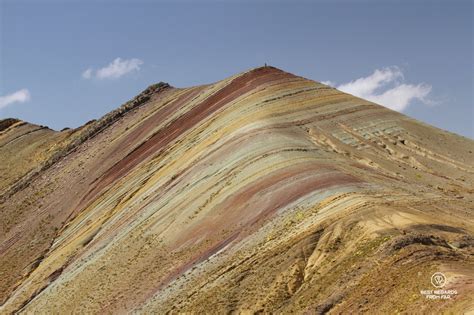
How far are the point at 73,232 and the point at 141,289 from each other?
16355 mm

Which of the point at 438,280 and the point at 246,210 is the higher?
the point at 246,210

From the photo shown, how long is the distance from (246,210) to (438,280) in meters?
13.3

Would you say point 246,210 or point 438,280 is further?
point 246,210

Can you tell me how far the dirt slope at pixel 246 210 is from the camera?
68.9ft

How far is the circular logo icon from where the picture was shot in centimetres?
1762

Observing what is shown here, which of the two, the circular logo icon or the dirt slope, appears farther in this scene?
the dirt slope

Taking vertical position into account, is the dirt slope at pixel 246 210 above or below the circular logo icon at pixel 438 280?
above

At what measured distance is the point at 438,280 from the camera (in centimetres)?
1786

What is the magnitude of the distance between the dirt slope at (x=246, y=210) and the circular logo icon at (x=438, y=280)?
0.16 m

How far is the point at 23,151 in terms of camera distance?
71.1 metres

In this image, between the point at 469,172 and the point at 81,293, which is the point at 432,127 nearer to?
the point at 469,172

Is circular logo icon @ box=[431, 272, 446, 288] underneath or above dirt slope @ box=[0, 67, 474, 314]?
underneath

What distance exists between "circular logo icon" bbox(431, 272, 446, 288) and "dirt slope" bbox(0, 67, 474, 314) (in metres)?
0.16

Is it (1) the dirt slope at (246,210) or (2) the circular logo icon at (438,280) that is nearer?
(2) the circular logo icon at (438,280)
